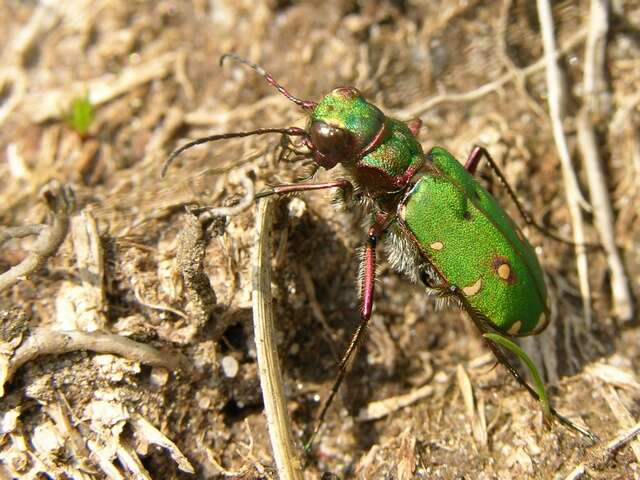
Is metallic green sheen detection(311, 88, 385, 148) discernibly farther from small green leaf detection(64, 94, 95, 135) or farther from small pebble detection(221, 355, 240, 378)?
small green leaf detection(64, 94, 95, 135)

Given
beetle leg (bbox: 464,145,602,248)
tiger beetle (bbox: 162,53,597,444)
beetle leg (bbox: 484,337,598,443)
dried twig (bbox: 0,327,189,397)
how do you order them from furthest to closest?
beetle leg (bbox: 464,145,602,248) → tiger beetle (bbox: 162,53,597,444) → beetle leg (bbox: 484,337,598,443) → dried twig (bbox: 0,327,189,397)

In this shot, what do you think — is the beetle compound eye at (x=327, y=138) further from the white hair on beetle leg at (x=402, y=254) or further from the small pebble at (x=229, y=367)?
the small pebble at (x=229, y=367)

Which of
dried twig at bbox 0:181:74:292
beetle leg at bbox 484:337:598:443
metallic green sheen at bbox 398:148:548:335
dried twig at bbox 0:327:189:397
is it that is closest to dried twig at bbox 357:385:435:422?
beetle leg at bbox 484:337:598:443

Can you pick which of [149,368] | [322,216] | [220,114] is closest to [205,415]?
[149,368]

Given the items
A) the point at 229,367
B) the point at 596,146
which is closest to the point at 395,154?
the point at 229,367

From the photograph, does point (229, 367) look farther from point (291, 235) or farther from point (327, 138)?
point (327, 138)

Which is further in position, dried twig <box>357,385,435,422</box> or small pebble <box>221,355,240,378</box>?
dried twig <box>357,385,435,422</box>
